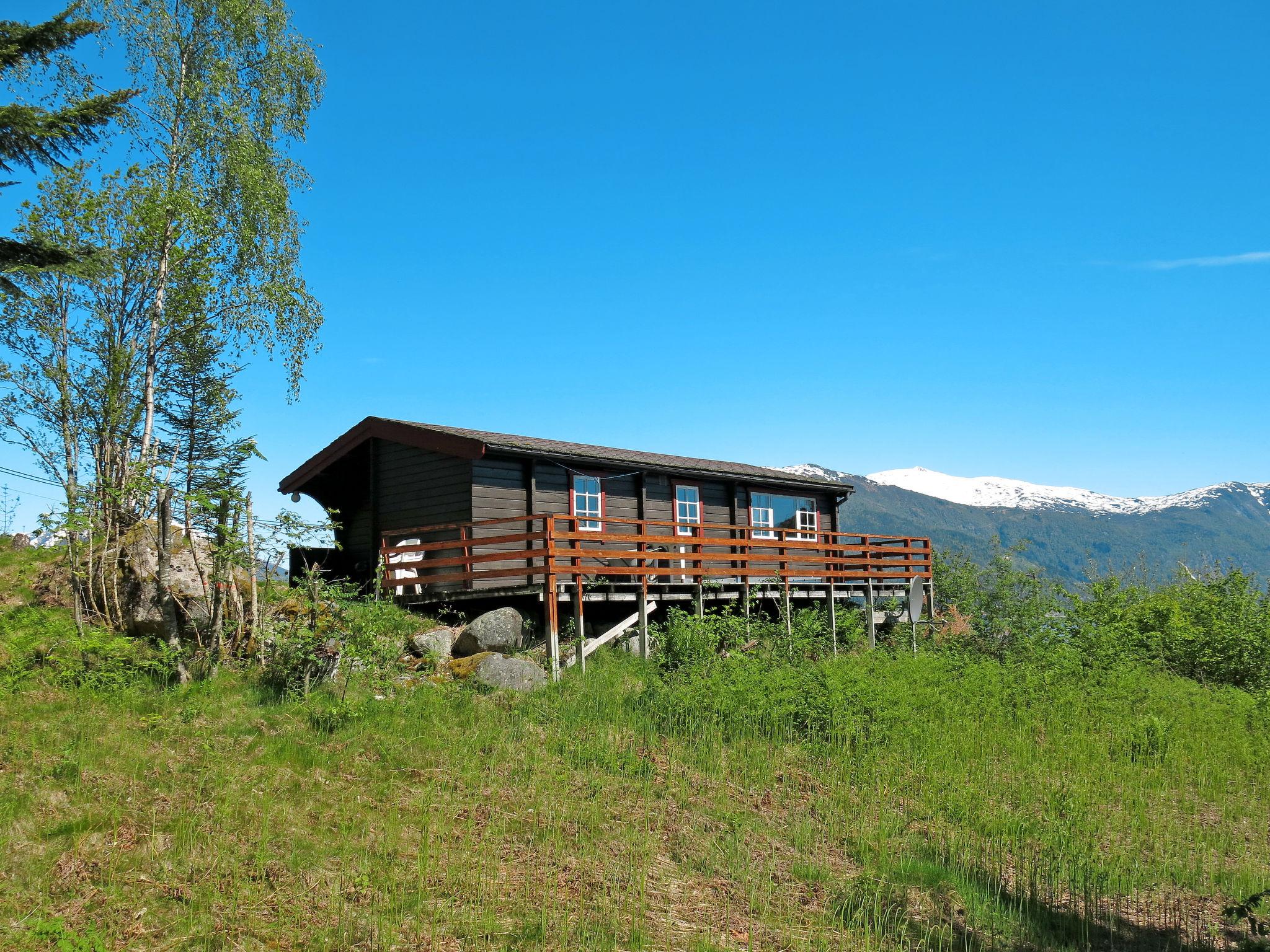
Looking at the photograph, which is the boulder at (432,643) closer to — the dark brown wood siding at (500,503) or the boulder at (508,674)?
the boulder at (508,674)

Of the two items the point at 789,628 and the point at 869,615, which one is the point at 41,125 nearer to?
the point at 789,628

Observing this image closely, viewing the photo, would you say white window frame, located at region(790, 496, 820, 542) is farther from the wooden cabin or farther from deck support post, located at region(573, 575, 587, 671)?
deck support post, located at region(573, 575, 587, 671)

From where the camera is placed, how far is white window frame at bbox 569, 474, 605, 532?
2036cm

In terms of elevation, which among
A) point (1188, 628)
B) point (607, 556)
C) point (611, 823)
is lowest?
point (611, 823)

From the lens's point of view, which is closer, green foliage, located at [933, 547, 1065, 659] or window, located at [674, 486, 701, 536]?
green foliage, located at [933, 547, 1065, 659]

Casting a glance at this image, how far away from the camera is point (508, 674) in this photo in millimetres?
12656

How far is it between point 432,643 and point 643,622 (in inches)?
153

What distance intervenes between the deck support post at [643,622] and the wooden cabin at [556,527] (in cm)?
9

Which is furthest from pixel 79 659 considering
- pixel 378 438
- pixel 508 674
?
pixel 378 438

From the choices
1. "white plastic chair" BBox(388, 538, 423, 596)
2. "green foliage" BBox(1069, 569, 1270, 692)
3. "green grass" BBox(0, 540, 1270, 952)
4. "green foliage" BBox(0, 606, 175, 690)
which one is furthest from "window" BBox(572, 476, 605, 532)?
"green foliage" BBox(1069, 569, 1270, 692)

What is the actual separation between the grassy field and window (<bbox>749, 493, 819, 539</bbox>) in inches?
485

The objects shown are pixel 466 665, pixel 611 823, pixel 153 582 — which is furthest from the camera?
pixel 466 665

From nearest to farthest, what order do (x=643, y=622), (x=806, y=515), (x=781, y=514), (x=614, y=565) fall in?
(x=643, y=622), (x=614, y=565), (x=781, y=514), (x=806, y=515)

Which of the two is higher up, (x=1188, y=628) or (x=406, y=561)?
(x=406, y=561)
